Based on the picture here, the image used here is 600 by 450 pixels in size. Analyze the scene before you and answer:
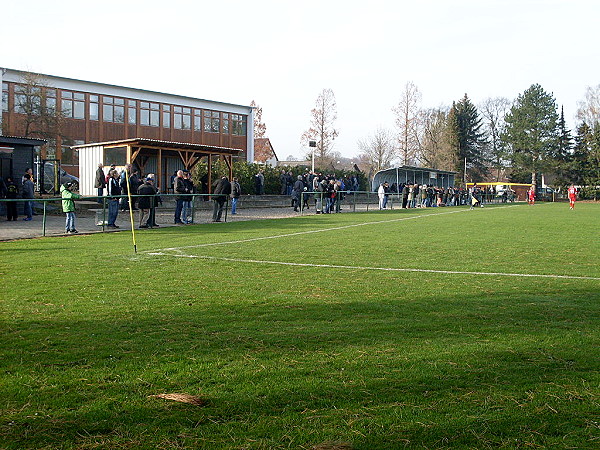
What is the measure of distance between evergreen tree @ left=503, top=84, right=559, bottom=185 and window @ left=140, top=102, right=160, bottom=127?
58722mm

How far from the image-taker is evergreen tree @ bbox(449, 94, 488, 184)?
100438mm

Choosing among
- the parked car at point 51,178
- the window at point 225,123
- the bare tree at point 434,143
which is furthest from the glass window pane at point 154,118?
the bare tree at point 434,143

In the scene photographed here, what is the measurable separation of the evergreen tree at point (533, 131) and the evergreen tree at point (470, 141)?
6.27 m

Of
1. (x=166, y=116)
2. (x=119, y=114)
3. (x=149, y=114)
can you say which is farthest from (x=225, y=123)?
(x=119, y=114)

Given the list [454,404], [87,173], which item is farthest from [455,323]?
[87,173]

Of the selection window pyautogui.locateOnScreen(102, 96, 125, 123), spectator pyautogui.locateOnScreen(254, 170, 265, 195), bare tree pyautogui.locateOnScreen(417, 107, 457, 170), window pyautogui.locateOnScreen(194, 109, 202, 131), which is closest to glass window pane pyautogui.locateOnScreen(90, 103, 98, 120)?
window pyautogui.locateOnScreen(102, 96, 125, 123)

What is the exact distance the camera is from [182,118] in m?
57.7

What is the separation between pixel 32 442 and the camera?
3.55 m

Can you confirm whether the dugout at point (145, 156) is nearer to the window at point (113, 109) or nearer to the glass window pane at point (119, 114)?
the window at point (113, 109)

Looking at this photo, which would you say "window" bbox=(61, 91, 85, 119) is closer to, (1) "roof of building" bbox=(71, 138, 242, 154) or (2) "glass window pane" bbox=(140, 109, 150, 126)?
(2) "glass window pane" bbox=(140, 109, 150, 126)

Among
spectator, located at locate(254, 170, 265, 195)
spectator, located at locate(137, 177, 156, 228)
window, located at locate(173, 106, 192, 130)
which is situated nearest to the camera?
spectator, located at locate(137, 177, 156, 228)

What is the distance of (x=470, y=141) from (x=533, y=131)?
34.8 feet

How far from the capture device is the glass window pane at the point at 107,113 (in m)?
51.9

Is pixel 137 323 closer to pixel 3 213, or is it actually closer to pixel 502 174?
pixel 3 213
